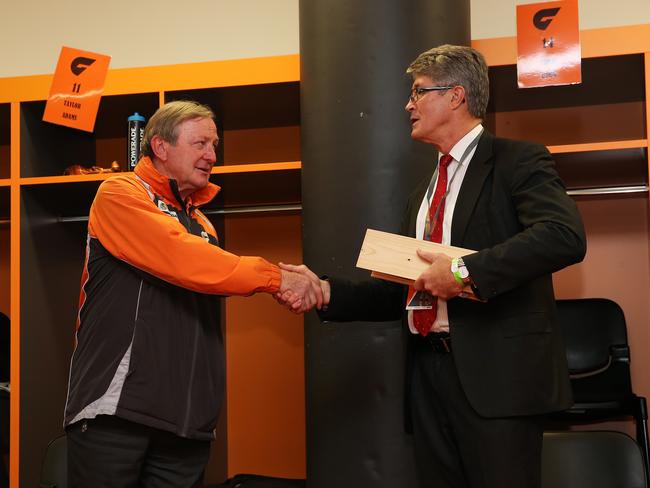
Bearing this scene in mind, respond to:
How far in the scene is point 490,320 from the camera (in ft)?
6.14

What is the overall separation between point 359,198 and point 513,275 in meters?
1.10

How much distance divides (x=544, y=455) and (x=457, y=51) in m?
1.30

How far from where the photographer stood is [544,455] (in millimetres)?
2572

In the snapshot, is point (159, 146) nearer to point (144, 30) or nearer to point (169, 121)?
point (169, 121)

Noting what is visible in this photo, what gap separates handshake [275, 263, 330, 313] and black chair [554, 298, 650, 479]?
1.25 m

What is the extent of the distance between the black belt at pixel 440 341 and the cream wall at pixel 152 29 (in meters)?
2.33

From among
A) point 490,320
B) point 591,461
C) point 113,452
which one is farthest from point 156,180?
point 591,461

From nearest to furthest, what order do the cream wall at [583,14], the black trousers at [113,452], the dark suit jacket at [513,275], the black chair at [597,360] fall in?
the dark suit jacket at [513,275] < the black trousers at [113,452] < the black chair at [597,360] < the cream wall at [583,14]

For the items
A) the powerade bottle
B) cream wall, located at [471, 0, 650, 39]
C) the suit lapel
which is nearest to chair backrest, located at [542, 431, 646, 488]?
the suit lapel

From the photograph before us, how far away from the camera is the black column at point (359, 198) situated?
2.77 m

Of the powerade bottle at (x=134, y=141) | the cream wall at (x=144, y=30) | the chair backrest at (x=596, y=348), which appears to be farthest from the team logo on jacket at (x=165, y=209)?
the cream wall at (x=144, y=30)

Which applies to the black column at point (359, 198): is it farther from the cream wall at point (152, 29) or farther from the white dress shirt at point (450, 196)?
the cream wall at point (152, 29)

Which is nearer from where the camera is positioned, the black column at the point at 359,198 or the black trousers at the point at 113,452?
the black trousers at the point at 113,452

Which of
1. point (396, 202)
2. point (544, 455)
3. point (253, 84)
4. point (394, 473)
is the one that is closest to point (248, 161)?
point (253, 84)
